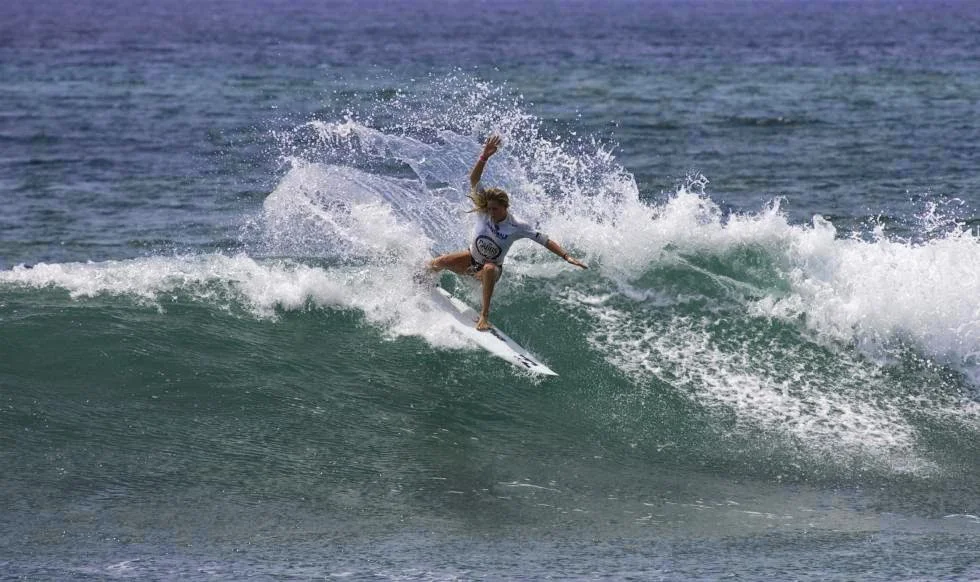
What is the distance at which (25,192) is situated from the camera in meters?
22.5

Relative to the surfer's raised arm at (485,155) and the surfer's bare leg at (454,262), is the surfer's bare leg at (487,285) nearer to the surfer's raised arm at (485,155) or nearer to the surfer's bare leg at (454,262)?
the surfer's bare leg at (454,262)

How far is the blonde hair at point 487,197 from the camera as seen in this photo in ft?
38.8

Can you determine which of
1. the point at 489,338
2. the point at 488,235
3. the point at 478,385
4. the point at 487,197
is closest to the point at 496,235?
the point at 488,235

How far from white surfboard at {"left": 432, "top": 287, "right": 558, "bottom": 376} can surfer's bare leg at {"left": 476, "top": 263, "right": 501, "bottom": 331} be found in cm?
10

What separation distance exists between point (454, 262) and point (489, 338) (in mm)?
886

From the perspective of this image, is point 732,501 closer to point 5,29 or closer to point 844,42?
point 844,42

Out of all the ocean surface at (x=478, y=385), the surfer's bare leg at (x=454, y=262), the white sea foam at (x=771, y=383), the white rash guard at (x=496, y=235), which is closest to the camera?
the ocean surface at (x=478, y=385)

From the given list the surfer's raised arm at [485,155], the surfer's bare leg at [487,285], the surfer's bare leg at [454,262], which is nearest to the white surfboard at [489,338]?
the surfer's bare leg at [487,285]

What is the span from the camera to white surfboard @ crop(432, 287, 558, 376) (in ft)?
39.7

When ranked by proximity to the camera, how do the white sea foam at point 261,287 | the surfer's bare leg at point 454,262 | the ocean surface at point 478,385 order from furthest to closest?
the white sea foam at point 261,287 → the surfer's bare leg at point 454,262 → the ocean surface at point 478,385

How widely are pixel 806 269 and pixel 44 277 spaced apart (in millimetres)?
8516

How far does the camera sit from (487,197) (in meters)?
11.9

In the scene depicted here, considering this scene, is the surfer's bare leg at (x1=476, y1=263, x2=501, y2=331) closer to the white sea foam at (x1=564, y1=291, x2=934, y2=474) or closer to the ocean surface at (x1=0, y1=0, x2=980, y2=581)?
the ocean surface at (x1=0, y1=0, x2=980, y2=581)

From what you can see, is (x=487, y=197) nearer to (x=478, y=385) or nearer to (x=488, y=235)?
(x=488, y=235)
